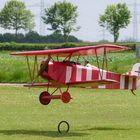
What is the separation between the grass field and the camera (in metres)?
18.5

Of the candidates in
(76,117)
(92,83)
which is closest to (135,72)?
(76,117)

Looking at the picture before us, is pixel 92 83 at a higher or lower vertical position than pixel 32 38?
lower

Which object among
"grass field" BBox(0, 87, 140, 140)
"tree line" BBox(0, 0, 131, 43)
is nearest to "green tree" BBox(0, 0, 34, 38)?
"tree line" BBox(0, 0, 131, 43)

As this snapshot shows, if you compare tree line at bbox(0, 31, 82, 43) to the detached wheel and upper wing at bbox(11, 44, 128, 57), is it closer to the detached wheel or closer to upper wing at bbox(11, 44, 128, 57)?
upper wing at bbox(11, 44, 128, 57)

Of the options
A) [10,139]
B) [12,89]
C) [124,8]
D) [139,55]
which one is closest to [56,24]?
[124,8]

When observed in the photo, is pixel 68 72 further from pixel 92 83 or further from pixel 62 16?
pixel 62 16

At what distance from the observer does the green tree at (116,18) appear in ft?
449

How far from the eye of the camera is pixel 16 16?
5846 inches

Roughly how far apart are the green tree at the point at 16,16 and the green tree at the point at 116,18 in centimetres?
1694

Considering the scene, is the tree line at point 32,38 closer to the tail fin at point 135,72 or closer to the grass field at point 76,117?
the grass field at point 76,117

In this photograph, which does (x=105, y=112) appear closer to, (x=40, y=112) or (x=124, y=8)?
(x=40, y=112)

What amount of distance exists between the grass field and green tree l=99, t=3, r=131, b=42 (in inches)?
3946

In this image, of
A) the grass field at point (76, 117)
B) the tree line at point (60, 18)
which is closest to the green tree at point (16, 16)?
the tree line at point (60, 18)

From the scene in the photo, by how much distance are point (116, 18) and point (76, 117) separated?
117056 mm
